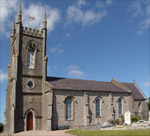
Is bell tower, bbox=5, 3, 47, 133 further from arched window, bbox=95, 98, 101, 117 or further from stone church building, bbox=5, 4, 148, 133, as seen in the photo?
arched window, bbox=95, 98, 101, 117

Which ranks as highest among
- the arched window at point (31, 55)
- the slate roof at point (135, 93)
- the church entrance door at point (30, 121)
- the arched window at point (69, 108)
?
the arched window at point (31, 55)

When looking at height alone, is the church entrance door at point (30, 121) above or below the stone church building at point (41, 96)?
below

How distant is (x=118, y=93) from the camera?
42375mm

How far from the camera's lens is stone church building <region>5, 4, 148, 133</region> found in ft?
110

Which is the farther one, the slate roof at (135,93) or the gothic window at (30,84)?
the slate roof at (135,93)

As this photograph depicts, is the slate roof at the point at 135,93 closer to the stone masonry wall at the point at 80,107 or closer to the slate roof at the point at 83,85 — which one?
the slate roof at the point at 83,85

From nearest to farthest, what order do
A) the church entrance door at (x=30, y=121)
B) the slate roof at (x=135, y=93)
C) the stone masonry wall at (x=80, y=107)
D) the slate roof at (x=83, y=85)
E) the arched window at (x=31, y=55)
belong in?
the church entrance door at (x=30, y=121) < the stone masonry wall at (x=80, y=107) < the slate roof at (x=83, y=85) < the arched window at (x=31, y=55) < the slate roof at (x=135, y=93)

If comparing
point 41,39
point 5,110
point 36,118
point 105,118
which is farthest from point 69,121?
point 41,39

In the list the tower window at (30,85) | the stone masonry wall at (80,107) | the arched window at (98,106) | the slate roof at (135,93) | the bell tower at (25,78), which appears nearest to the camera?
the bell tower at (25,78)

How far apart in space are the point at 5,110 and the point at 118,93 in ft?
73.0

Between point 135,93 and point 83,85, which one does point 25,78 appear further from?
point 135,93

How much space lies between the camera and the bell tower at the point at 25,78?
33188mm

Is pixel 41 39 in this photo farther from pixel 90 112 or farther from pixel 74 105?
pixel 90 112

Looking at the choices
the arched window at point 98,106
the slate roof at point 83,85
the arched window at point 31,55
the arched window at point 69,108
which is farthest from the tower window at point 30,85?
the arched window at point 98,106
